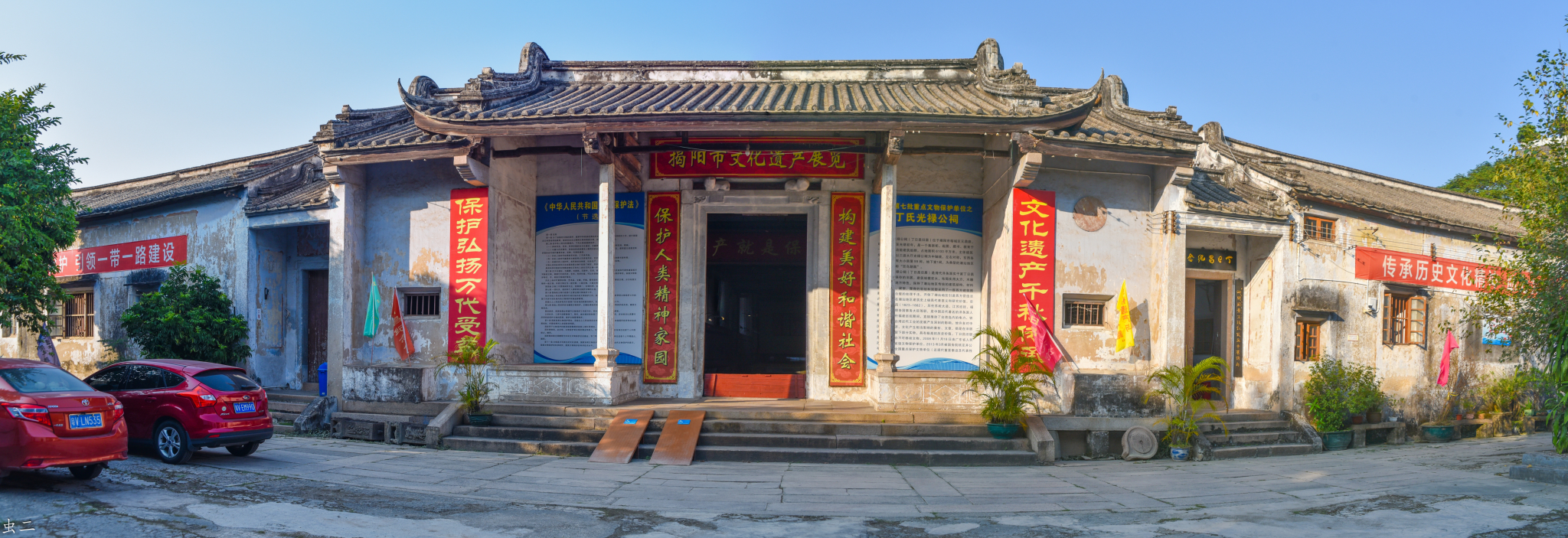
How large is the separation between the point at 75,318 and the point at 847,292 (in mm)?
14423

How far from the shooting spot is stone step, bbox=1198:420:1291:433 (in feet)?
33.3

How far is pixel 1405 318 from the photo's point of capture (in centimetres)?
1278

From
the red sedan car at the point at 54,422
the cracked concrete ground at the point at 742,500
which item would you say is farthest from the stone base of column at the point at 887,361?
the red sedan car at the point at 54,422

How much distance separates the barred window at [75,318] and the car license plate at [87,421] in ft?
34.4

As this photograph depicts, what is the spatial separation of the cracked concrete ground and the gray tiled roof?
624 centimetres

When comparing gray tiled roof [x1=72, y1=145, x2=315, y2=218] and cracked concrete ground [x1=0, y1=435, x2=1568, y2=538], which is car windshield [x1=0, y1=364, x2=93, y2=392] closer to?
cracked concrete ground [x1=0, y1=435, x2=1568, y2=538]

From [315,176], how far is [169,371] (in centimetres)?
611

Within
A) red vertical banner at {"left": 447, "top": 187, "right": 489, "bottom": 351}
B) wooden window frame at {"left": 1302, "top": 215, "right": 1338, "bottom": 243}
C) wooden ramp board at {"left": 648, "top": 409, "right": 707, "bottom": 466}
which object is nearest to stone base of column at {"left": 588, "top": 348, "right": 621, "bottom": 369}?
wooden ramp board at {"left": 648, "top": 409, "right": 707, "bottom": 466}

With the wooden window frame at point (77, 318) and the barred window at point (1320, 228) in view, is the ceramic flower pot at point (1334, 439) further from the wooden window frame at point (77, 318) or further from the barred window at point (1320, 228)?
the wooden window frame at point (77, 318)

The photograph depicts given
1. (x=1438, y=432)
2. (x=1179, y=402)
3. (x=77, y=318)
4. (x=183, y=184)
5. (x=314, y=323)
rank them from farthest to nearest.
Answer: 1. (x=183, y=184)
2. (x=77, y=318)
3. (x=314, y=323)
4. (x=1438, y=432)
5. (x=1179, y=402)

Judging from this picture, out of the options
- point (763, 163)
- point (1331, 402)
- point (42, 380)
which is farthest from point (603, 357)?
point (1331, 402)

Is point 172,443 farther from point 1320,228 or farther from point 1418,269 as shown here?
point 1418,269

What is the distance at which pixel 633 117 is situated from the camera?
9.28 m

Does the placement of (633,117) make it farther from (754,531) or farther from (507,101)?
(754,531)
